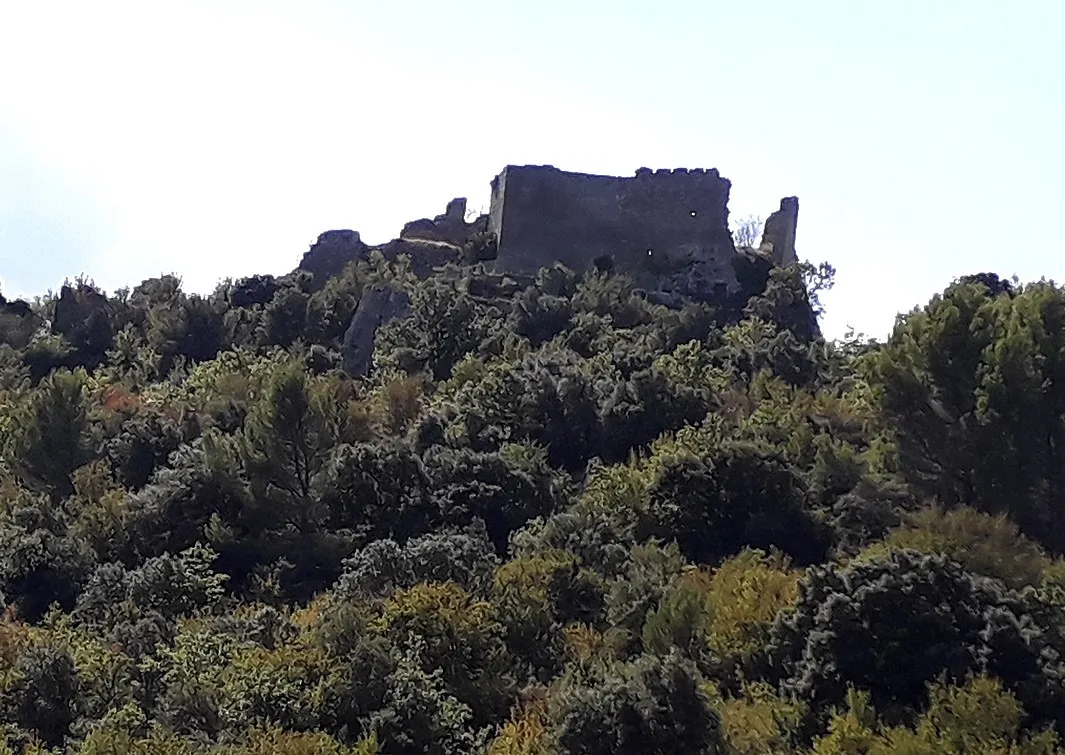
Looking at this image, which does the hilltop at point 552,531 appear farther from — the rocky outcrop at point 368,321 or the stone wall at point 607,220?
the stone wall at point 607,220

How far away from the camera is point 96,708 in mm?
23703

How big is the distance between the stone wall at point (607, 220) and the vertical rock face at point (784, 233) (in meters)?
3.68

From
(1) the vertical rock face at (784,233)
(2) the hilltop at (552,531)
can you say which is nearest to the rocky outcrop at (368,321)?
(2) the hilltop at (552,531)

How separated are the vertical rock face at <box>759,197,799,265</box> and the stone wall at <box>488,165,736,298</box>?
3.68 m

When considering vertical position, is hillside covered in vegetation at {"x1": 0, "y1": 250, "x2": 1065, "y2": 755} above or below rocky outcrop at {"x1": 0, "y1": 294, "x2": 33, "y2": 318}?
below

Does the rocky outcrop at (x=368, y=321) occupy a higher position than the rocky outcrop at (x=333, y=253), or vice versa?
the rocky outcrop at (x=333, y=253)

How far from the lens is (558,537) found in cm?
2967

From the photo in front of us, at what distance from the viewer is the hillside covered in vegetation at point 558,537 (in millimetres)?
21734

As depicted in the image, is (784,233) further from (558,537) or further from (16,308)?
(16,308)

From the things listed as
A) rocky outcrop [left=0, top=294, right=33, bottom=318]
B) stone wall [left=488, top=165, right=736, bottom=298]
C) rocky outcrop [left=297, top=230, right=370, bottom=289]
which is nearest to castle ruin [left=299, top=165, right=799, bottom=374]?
stone wall [left=488, top=165, right=736, bottom=298]

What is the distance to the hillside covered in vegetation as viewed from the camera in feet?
71.3

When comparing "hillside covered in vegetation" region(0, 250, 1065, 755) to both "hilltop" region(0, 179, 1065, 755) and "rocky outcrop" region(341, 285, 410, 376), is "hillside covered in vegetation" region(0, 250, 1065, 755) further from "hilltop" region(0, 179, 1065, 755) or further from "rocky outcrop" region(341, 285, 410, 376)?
"rocky outcrop" region(341, 285, 410, 376)

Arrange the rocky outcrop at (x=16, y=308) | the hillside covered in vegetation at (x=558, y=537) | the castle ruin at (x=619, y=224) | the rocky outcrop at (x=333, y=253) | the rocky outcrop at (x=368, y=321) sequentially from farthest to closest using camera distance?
1. the rocky outcrop at (x=16, y=308)
2. the rocky outcrop at (x=333, y=253)
3. the castle ruin at (x=619, y=224)
4. the rocky outcrop at (x=368, y=321)
5. the hillside covered in vegetation at (x=558, y=537)

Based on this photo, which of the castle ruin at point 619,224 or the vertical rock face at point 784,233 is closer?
the castle ruin at point 619,224
